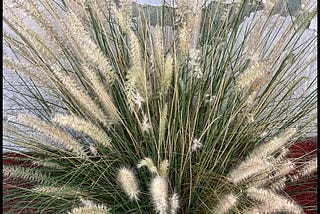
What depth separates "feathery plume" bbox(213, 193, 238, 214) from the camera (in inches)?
49.0

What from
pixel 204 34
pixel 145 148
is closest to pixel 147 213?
pixel 145 148

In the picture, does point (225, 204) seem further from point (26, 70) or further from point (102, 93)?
point (26, 70)

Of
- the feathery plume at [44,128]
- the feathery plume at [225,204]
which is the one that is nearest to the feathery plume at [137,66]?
the feathery plume at [44,128]

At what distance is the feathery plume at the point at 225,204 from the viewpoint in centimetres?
125

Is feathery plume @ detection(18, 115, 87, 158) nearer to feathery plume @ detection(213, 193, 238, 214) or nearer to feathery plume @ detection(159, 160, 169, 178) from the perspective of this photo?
feathery plume @ detection(159, 160, 169, 178)

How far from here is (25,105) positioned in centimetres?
175

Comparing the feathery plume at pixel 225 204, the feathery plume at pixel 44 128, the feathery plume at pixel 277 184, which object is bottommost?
the feathery plume at pixel 277 184

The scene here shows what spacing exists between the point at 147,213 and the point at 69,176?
28 cm

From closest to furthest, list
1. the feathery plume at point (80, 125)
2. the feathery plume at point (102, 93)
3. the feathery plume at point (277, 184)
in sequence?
the feathery plume at point (80, 125)
the feathery plume at point (102, 93)
the feathery plume at point (277, 184)

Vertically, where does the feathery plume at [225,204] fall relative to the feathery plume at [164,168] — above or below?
below

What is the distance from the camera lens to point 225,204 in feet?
4.19

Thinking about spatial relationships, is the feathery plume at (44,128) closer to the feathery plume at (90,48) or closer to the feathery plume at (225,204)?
the feathery plume at (90,48)

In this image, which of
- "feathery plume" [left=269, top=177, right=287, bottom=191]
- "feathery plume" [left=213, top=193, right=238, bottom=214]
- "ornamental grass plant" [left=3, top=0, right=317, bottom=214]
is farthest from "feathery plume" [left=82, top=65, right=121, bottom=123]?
"feathery plume" [left=269, top=177, right=287, bottom=191]

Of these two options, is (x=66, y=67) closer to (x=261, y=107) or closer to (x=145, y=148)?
(x=145, y=148)
